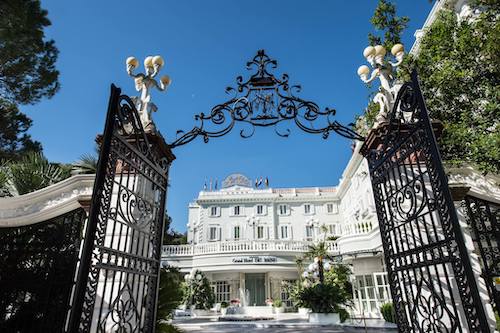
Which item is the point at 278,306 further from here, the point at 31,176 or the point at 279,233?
the point at 31,176

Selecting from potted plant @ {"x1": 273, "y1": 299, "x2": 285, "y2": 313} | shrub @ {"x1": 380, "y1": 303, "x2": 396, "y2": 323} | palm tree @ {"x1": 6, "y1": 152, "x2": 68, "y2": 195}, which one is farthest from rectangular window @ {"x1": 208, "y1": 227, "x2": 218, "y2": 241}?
palm tree @ {"x1": 6, "y1": 152, "x2": 68, "y2": 195}

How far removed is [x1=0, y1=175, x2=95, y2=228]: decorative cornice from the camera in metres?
3.39

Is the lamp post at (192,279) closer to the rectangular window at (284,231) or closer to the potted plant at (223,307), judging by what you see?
the potted plant at (223,307)

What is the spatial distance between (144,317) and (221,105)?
2497 mm

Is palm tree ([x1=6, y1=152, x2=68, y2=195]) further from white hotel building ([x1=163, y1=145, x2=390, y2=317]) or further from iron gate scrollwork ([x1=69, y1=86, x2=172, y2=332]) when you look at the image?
white hotel building ([x1=163, y1=145, x2=390, y2=317])

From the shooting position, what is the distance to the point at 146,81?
3.82 metres

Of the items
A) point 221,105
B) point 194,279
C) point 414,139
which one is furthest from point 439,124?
point 194,279

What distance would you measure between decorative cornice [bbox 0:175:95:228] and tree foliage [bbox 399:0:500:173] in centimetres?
536

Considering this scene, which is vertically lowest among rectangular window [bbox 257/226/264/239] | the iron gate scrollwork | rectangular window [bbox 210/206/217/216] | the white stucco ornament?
the iron gate scrollwork

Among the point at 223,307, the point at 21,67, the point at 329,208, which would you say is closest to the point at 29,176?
the point at 21,67

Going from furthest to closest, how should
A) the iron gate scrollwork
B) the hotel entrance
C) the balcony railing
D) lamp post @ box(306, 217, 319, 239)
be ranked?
lamp post @ box(306, 217, 319, 239), the hotel entrance, the balcony railing, the iron gate scrollwork

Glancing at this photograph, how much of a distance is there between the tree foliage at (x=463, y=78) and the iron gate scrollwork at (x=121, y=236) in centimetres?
456

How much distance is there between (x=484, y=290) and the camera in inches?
123

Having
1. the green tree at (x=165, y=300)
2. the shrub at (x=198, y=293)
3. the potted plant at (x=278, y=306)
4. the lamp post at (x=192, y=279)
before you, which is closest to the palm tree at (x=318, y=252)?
the potted plant at (x=278, y=306)
